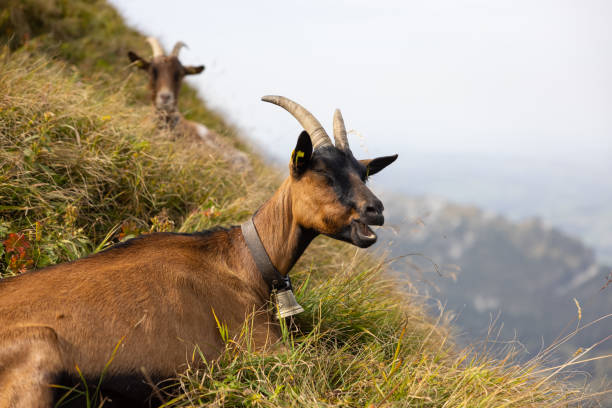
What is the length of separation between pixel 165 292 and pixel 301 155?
1.31 metres

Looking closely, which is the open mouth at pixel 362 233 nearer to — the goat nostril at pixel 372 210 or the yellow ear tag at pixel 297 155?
the goat nostril at pixel 372 210

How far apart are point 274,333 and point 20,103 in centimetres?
400

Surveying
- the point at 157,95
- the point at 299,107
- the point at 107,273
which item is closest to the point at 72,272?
the point at 107,273

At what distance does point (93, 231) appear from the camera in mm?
5418

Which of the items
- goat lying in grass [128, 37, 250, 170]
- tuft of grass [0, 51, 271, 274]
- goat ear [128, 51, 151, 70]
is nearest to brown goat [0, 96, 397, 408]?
tuft of grass [0, 51, 271, 274]

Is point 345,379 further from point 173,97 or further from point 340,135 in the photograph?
point 173,97

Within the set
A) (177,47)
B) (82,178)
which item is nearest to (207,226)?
(82,178)

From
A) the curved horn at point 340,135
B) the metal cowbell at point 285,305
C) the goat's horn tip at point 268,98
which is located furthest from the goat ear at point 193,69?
the metal cowbell at point 285,305

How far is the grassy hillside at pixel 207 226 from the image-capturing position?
333 centimetres

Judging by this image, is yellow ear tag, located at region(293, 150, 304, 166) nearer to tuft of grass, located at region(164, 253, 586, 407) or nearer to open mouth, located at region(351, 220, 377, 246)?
open mouth, located at region(351, 220, 377, 246)

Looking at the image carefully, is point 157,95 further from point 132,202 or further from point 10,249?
point 10,249

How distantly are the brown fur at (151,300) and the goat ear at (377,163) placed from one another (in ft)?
1.34

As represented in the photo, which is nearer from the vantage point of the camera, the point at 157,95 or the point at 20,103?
the point at 20,103

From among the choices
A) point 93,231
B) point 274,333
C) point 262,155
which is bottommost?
point 262,155
